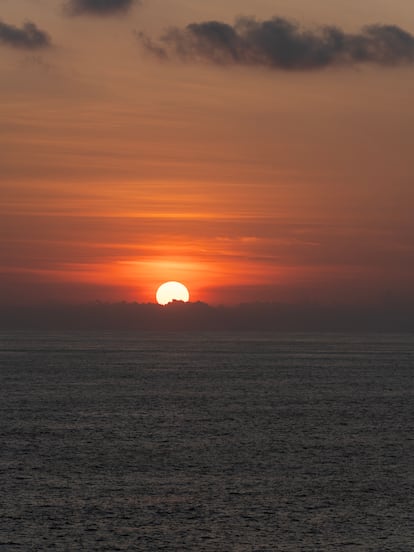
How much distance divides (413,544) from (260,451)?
24081 millimetres

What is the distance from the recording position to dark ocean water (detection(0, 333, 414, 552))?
3628 centimetres

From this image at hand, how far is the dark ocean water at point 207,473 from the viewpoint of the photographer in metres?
36.3

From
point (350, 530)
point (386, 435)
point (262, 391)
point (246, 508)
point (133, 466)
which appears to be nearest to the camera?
point (350, 530)

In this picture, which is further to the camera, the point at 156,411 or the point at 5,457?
the point at 156,411

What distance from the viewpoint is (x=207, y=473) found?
164 ft

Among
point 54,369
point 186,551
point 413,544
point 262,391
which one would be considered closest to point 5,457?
point 186,551

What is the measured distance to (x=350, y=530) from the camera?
37.0 m

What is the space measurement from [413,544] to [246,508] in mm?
8301

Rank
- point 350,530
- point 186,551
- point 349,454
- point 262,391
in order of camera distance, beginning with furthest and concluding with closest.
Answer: point 262,391
point 349,454
point 350,530
point 186,551

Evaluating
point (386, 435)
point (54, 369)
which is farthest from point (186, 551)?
point (54, 369)

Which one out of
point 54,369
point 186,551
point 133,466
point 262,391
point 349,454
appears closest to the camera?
point 186,551

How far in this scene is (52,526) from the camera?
123ft

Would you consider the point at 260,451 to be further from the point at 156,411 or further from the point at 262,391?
the point at 262,391

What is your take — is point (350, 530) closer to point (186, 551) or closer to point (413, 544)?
point (413, 544)
